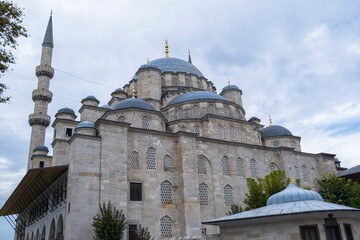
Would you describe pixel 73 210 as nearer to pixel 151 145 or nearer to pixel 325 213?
pixel 151 145

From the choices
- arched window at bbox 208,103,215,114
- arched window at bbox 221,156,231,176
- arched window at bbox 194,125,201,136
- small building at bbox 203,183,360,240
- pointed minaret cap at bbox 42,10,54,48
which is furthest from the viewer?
pointed minaret cap at bbox 42,10,54,48

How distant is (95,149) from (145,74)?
11191 millimetres

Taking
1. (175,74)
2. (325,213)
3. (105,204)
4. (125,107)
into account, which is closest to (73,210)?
(105,204)

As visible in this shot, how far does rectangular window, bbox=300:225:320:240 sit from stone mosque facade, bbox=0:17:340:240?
3712 mm

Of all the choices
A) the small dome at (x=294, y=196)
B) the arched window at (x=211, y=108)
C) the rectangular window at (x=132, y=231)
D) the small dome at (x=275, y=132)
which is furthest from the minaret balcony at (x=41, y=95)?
the small dome at (x=294, y=196)

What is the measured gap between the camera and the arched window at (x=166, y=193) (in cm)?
1736

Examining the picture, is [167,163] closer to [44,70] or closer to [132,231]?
[132,231]

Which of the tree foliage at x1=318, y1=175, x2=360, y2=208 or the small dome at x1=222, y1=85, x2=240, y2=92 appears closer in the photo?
the tree foliage at x1=318, y1=175, x2=360, y2=208

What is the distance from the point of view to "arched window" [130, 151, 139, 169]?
17.0 metres

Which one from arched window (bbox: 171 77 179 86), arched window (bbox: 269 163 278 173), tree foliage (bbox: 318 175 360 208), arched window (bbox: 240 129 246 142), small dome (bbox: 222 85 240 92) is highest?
Answer: arched window (bbox: 171 77 179 86)

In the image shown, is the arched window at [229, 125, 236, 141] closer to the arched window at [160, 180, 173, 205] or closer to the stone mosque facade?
the stone mosque facade

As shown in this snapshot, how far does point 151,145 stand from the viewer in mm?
17922

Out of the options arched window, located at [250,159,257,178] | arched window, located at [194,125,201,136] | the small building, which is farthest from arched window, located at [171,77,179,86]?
the small building

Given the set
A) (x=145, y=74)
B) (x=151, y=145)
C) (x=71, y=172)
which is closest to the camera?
(x=71, y=172)
